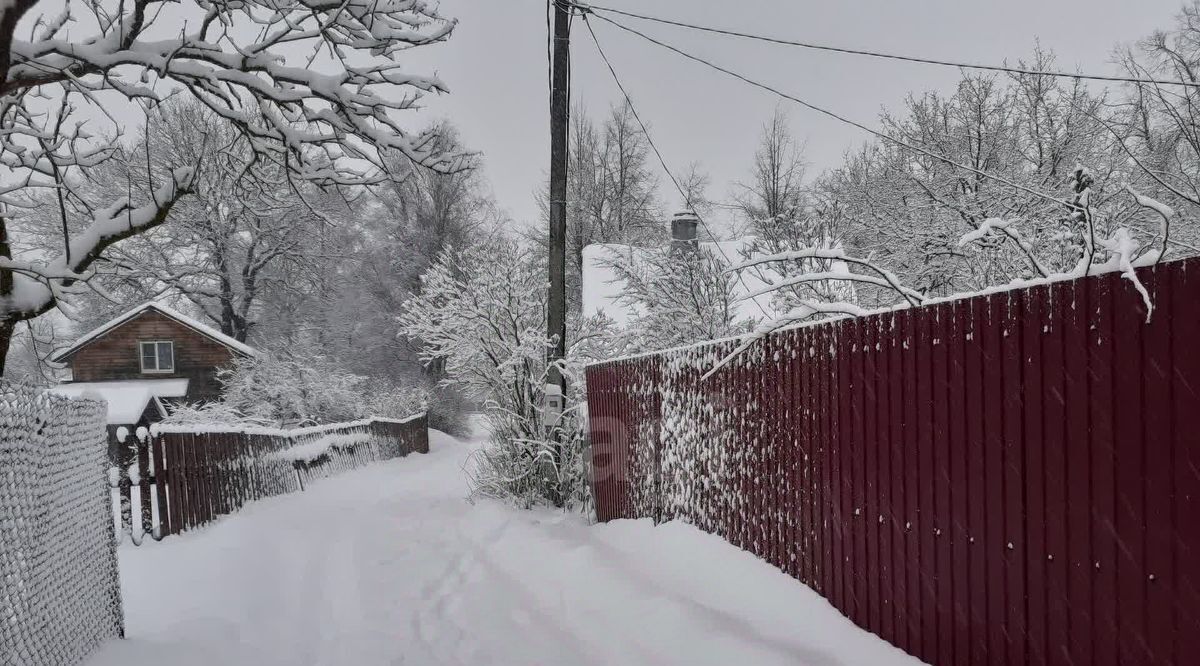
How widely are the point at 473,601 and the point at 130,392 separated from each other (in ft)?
76.0

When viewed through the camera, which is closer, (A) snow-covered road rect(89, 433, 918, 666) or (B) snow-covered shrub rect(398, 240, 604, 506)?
(A) snow-covered road rect(89, 433, 918, 666)

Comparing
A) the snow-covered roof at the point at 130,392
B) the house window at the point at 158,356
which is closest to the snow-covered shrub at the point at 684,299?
the snow-covered roof at the point at 130,392

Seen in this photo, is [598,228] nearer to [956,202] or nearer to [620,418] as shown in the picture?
[956,202]

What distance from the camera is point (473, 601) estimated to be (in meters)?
4.88

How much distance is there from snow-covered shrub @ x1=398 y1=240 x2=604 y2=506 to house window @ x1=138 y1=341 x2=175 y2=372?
68.4ft

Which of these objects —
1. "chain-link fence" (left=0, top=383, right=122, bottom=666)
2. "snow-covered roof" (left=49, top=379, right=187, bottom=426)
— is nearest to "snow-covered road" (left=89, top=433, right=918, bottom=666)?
"chain-link fence" (left=0, top=383, right=122, bottom=666)

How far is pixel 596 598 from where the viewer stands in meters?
4.72

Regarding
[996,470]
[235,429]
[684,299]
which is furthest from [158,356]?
[996,470]

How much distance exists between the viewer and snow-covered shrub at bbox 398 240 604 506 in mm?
8289

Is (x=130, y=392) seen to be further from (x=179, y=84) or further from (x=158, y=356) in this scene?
(x=179, y=84)

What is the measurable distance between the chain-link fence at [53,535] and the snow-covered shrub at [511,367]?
4624 millimetres

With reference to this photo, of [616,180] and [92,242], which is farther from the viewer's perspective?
[616,180]

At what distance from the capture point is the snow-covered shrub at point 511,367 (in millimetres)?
8289

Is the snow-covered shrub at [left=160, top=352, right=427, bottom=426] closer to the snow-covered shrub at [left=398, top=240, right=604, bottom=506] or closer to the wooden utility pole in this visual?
the snow-covered shrub at [left=398, top=240, right=604, bottom=506]
